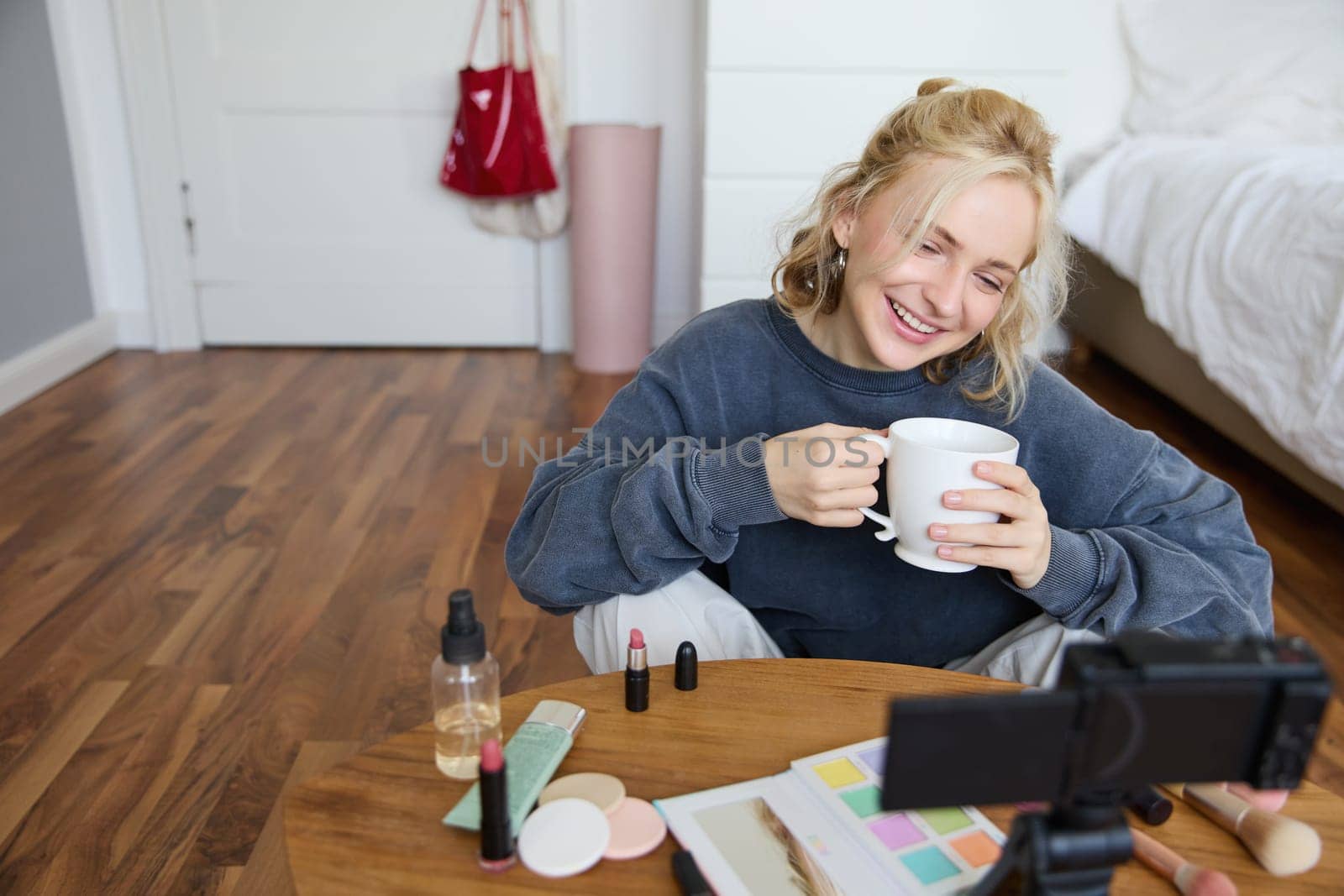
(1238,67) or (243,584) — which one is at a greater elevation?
(1238,67)

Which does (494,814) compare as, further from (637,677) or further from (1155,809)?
(1155,809)

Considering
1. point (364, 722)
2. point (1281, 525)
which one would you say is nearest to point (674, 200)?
point (1281, 525)

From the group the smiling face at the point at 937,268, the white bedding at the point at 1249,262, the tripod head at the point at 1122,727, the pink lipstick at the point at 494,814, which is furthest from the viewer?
the white bedding at the point at 1249,262

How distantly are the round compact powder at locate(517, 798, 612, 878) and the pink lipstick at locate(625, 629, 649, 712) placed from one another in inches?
4.3

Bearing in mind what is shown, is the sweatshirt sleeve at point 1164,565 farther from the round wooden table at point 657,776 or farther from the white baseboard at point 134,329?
the white baseboard at point 134,329

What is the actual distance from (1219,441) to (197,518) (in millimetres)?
2237

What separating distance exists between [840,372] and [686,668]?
0.38m

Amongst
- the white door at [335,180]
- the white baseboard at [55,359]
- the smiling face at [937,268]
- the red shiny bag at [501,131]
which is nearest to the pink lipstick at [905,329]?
the smiling face at [937,268]

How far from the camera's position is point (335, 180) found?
3.06 m

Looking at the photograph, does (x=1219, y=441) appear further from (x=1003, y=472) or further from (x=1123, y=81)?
(x=1003, y=472)

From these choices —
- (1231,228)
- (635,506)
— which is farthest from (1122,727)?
(1231,228)

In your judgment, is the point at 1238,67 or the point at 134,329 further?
the point at 134,329

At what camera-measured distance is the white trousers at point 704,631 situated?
935 millimetres

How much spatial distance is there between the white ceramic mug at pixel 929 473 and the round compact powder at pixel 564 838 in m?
0.30
